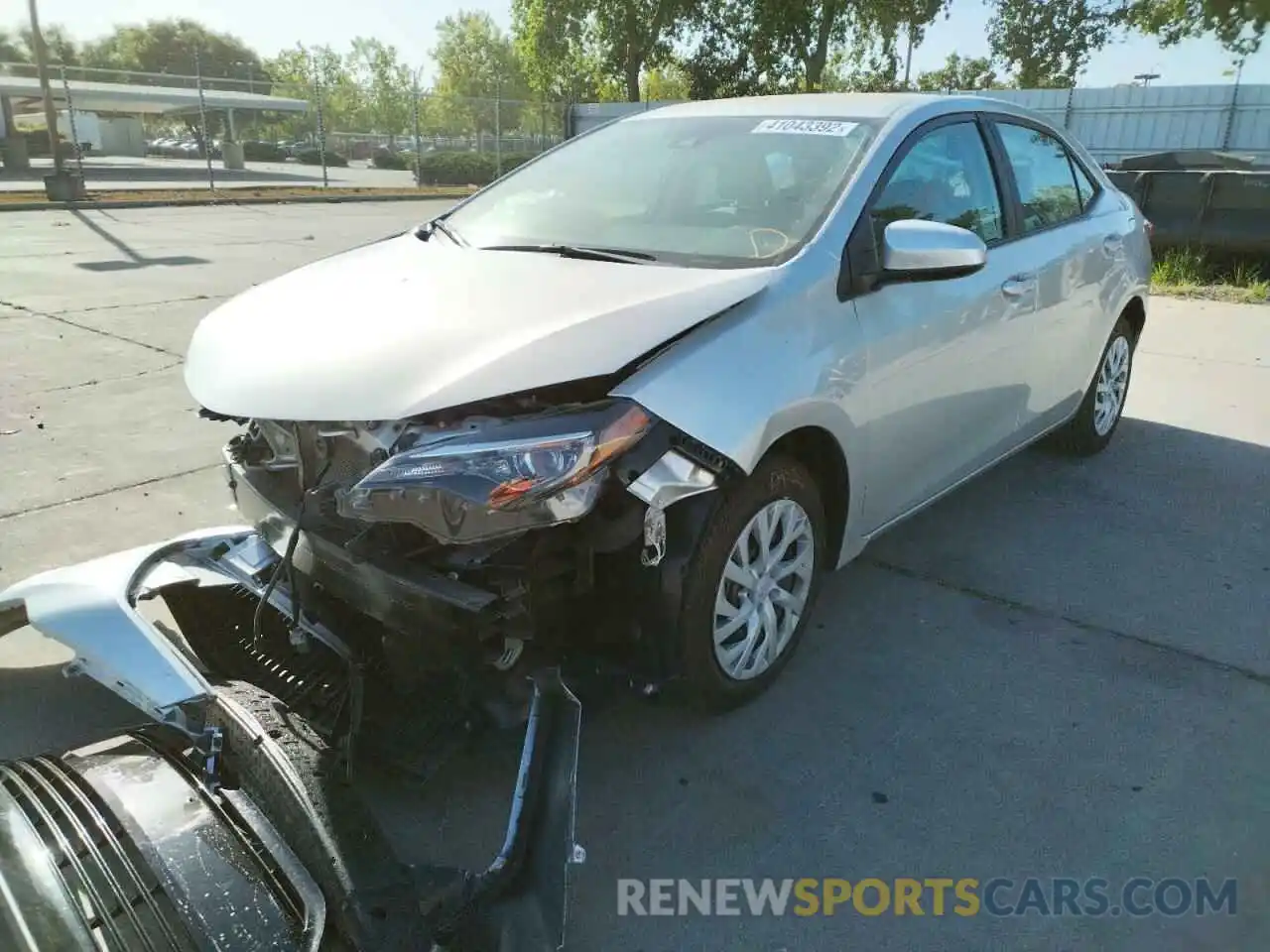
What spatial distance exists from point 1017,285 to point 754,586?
1.89m

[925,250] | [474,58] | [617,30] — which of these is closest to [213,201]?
[617,30]

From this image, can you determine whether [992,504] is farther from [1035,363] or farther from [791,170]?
[791,170]

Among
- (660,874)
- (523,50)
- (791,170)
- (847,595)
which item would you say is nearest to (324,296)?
(791,170)

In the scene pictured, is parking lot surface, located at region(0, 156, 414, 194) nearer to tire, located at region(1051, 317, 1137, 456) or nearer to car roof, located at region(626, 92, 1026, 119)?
car roof, located at region(626, 92, 1026, 119)

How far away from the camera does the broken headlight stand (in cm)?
209

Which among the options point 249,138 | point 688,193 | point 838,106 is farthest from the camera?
point 249,138

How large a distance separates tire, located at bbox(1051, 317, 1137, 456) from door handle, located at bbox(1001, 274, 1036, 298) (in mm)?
1246

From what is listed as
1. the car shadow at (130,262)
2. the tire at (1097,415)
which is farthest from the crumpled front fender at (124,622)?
the car shadow at (130,262)

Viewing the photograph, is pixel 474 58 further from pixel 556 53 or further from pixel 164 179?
pixel 164 179

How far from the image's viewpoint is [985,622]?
3570 mm

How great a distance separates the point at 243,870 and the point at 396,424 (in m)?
0.99

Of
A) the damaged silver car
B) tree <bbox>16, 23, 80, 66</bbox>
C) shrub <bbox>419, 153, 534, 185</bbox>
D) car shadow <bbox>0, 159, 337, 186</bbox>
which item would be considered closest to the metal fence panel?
shrub <bbox>419, 153, 534, 185</bbox>

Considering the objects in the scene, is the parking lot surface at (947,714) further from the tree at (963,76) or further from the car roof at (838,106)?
the tree at (963,76)

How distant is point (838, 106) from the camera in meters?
3.63
